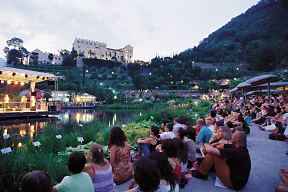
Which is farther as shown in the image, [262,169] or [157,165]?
[262,169]

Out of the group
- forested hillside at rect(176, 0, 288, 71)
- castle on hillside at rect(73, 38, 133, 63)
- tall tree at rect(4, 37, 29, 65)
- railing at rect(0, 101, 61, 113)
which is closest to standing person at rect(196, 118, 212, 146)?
railing at rect(0, 101, 61, 113)

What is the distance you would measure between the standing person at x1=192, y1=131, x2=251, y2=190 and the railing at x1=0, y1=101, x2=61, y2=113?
15.7 m

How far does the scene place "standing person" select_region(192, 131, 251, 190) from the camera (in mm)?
3211

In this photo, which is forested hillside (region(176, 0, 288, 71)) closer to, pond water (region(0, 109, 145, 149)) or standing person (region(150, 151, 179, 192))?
pond water (region(0, 109, 145, 149))

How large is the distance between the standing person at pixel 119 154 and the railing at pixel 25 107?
48.5 feet

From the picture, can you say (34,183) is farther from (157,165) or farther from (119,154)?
(119,154)

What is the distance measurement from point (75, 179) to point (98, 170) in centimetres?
49

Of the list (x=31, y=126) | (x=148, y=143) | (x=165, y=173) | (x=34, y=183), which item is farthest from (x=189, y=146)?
(x=31, y=126)

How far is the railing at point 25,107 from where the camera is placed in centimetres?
1620

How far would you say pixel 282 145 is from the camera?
617cm

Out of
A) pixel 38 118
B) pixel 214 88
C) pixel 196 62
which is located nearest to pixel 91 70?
pixel 196 62

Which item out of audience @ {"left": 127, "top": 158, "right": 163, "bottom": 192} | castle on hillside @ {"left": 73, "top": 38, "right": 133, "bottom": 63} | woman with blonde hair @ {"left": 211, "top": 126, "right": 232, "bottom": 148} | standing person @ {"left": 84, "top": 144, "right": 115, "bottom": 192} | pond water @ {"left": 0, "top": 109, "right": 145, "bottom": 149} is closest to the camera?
audience @ {"left": 127, "top": 158, "right": 163, "bottom": 192}

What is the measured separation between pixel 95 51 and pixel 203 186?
108448mm

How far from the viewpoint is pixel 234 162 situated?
324cm
